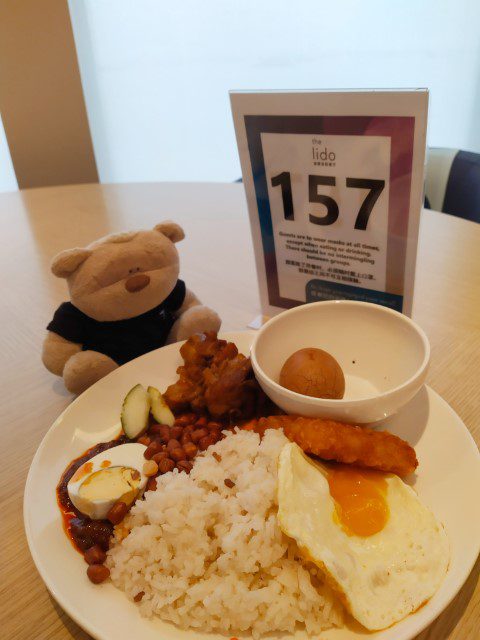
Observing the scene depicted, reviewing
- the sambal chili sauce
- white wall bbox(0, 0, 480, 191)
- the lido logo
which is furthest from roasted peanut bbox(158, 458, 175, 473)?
white wall bbox(0, 0, 480, 191)

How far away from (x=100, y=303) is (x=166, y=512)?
51 centimetres

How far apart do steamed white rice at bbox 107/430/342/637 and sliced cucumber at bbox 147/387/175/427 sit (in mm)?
197

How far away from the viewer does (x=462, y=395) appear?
124 centimetres

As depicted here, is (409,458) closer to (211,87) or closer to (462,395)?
(462,395)

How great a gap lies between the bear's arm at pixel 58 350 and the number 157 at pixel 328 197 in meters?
0.62

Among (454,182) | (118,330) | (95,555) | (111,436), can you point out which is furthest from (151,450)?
(454,182)

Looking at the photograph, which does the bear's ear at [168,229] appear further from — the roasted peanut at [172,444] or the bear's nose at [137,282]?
the roasted peanut at [172,444]

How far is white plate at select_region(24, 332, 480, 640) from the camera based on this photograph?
2.46ft

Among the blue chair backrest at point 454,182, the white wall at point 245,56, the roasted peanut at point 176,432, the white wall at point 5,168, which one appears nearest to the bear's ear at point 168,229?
the roasted peanut at point 176,432

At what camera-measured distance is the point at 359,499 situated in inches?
35.5

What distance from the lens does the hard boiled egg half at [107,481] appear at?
925 millimetres

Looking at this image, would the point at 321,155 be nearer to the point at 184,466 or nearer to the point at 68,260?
the point at 68,260

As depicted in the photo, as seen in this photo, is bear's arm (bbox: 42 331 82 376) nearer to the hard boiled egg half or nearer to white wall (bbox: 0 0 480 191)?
the hard boiled egg half

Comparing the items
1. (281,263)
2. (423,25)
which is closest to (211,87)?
(423,25)
